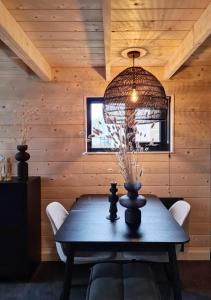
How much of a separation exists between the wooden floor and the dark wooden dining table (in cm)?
65

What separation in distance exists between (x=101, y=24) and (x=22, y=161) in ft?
5.43

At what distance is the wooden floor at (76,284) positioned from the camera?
8.62 feet

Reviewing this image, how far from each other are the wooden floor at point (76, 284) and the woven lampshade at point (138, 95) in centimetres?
156

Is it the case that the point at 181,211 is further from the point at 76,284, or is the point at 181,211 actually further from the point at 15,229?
the point at 15,229

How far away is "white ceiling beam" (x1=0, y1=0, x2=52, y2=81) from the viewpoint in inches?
75.5

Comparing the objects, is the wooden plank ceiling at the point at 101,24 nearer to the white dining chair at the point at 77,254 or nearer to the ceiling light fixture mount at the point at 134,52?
the ceiling light fixture mount at the point at 134,52

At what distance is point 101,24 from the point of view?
2.14 m

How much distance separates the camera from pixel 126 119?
2275mm

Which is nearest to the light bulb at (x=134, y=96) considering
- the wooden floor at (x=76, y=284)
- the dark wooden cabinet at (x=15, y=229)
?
the dark wooden cabinet at (x=15, y=229)

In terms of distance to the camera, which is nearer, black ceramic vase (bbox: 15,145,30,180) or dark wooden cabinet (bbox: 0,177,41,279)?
dark wooden cabinet (bbox: 0,177,41,279)

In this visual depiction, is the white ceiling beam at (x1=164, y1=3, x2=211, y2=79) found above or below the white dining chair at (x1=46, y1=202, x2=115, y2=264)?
above

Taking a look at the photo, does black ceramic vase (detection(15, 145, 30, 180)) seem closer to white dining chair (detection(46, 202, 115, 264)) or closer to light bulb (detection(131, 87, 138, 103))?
white dining chair (detection(46, 202, 115, 264))

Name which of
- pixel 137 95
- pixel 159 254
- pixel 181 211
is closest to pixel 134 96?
pixel 137 95

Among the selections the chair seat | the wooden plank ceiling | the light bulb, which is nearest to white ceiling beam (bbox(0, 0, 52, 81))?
the wooden plank ceiling
